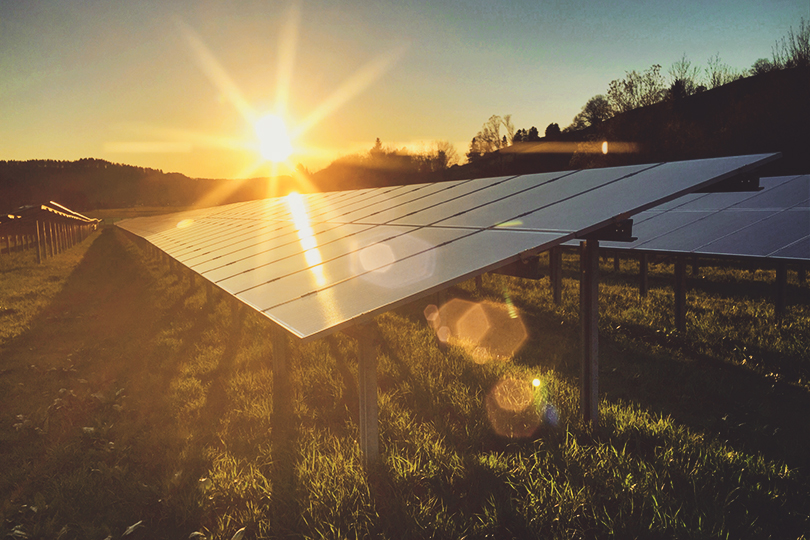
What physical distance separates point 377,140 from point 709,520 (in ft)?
377

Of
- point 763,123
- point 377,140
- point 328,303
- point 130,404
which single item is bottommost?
point 130,404

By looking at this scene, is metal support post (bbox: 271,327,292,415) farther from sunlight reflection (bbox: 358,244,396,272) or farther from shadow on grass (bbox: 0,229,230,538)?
sunlight reflection (bbox: 358,244,396,272)

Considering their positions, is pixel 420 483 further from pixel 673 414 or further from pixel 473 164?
pixel 473 164

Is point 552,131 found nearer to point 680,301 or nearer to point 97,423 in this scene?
point 680,301

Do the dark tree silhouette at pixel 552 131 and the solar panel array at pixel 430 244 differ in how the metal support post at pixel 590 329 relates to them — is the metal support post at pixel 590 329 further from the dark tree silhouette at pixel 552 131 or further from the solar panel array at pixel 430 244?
the dark tree silhouette at pixel 552 131

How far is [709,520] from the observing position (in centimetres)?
364

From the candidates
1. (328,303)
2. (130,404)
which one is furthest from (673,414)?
(130,404)

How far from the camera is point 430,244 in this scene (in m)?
5.41

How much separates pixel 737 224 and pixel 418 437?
1059 centimetres

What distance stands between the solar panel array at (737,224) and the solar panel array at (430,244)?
4.68 meters

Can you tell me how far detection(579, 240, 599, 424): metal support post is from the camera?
523 centimetres

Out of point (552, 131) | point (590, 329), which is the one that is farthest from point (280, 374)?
point (552, 131)

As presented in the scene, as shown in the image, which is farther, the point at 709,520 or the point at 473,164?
the point at 473,164

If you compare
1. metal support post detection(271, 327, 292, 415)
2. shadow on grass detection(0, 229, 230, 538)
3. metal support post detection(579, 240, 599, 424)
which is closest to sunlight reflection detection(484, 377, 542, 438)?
metal support post detection(579, 240, 599, 424)
